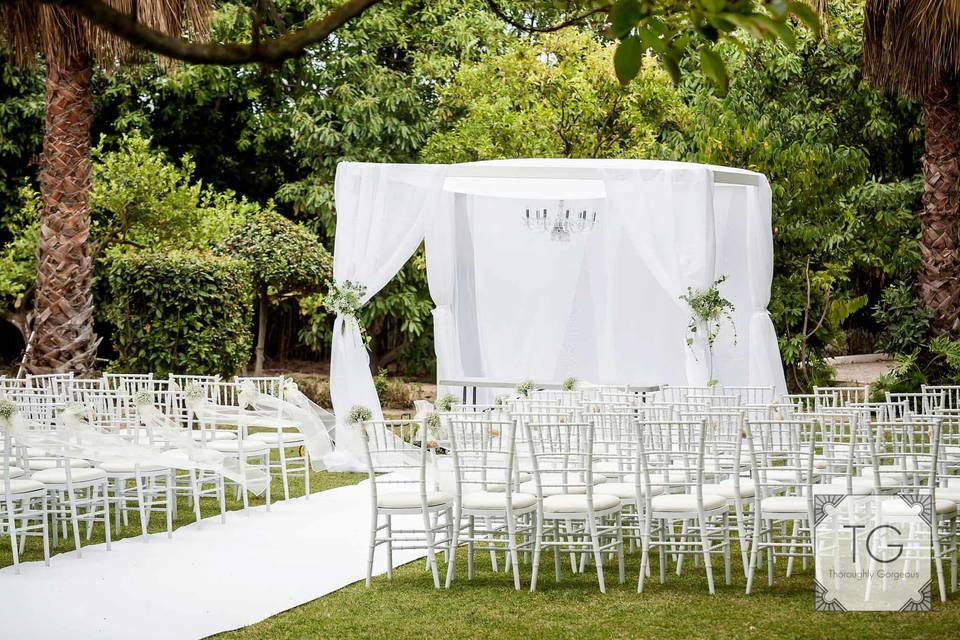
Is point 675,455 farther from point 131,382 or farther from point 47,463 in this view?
point 131,382

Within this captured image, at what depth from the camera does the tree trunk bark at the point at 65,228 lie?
38.9 feet

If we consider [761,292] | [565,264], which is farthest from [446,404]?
[565,264]

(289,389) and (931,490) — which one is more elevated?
(289,389)

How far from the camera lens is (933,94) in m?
12.9

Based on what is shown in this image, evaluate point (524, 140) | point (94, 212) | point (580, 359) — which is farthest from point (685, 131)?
point (94, 212)

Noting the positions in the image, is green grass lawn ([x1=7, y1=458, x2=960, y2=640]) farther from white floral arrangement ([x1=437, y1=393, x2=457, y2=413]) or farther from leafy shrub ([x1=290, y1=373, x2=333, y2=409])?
leafy shrub ([x1=290, y1=373, x2=333, y2=409])

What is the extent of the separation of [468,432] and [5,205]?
43.0 ft

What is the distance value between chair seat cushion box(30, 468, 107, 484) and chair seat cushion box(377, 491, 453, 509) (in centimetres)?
188

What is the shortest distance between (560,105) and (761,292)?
482 cm

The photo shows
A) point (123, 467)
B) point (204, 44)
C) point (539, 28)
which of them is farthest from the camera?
point (123, 467)

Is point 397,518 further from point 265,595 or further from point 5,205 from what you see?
point 5,205

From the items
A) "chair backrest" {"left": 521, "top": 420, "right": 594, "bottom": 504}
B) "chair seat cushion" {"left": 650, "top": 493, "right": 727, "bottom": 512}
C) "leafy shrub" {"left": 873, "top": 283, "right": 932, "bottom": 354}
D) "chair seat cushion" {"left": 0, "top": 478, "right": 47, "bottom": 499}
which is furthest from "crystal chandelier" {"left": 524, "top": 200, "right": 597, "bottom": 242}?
"chair seat cushion" {"left": 0, "top": 478, "right": 47, "bottom": 499}

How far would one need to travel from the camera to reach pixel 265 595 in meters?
5.93

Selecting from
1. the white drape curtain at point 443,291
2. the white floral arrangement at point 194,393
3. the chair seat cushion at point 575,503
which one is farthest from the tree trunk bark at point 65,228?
the chair seat cushion at point 575,503
